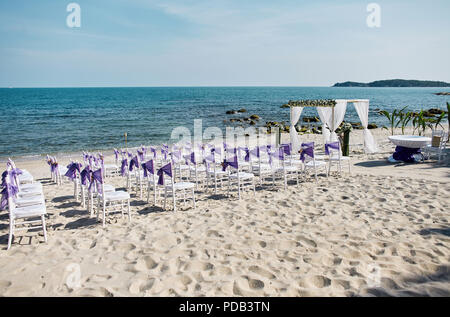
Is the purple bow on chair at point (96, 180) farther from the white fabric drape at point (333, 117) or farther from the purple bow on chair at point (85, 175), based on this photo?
the white fabric drape at point (333, 117)

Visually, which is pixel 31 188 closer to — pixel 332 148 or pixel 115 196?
pixel 115 196

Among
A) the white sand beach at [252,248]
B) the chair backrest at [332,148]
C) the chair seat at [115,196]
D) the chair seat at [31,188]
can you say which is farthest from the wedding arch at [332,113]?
the chair seat at [31,188]

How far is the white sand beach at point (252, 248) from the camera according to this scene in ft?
11.2

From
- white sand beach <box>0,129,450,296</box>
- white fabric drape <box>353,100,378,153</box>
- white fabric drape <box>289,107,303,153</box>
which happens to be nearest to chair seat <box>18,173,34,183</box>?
white sand beach <box>0,129,450,296</box>

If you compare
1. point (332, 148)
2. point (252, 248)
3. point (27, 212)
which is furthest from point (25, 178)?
point (332, 148)

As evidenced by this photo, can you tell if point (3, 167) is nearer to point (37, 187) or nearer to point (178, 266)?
point (37, 187)

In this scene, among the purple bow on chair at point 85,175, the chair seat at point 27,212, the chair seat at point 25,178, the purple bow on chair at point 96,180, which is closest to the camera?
the chair seat at point 27,212

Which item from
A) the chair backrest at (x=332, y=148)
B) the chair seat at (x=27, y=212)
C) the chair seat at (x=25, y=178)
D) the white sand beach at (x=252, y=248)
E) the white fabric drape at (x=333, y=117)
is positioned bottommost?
the white sand beach at (x=252, y=248)

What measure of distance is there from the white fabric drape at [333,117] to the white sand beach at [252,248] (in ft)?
15.6

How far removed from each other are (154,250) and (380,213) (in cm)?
378

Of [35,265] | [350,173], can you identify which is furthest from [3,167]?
[350,173]

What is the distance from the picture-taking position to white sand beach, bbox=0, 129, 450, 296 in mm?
3418

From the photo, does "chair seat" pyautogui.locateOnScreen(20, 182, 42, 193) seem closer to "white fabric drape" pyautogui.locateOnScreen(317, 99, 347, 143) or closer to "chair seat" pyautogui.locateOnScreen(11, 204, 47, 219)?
"chair seat" pyautogui.locateOnScreen(11, 204, 47, 219)

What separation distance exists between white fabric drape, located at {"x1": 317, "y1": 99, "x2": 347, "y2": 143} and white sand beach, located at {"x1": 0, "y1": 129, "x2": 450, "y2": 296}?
475cm
